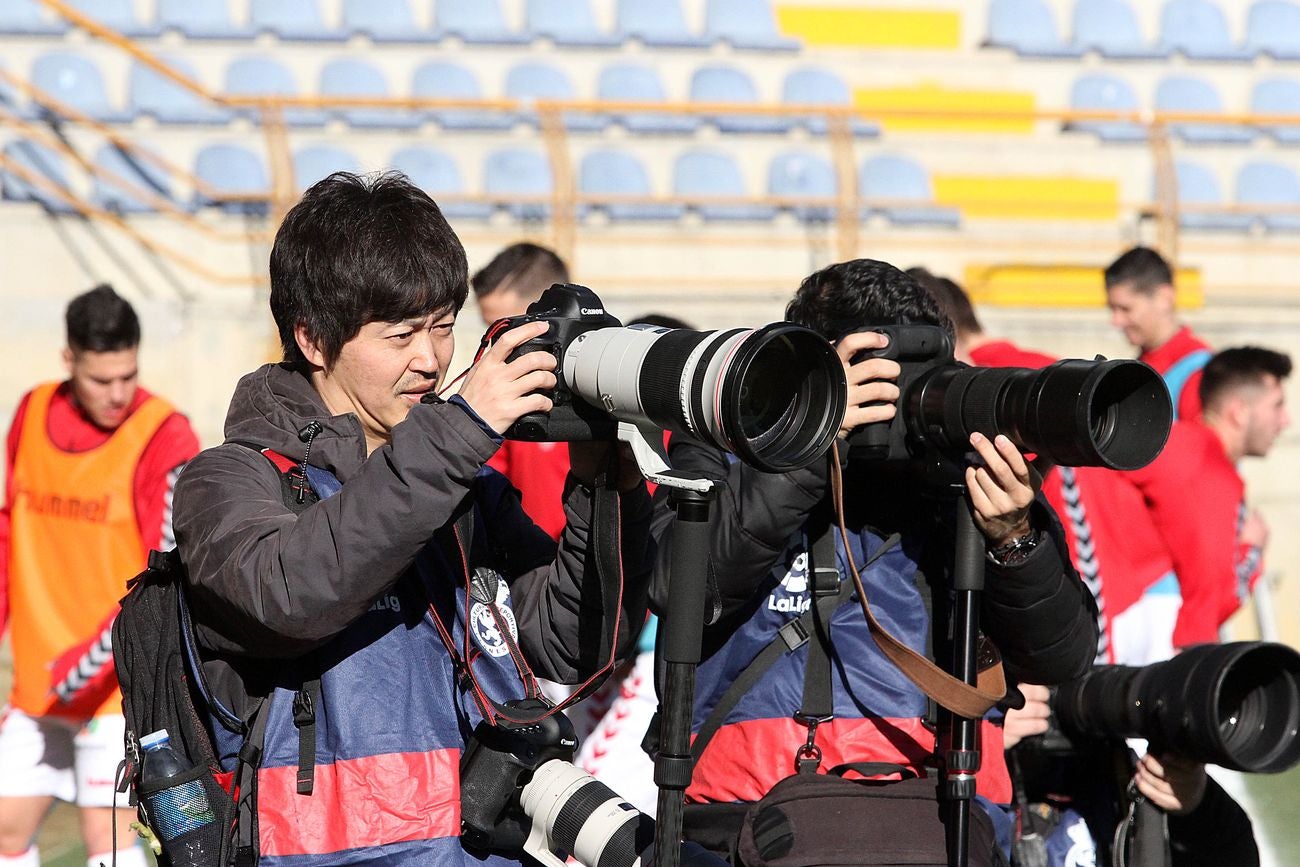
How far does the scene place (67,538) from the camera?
3832 mm

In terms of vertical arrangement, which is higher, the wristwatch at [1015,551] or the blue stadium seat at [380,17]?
the blue stadium seat at [380,17]

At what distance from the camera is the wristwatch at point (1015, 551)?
1940 mm

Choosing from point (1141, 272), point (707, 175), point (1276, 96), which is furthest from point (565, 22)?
point (1141, 272)

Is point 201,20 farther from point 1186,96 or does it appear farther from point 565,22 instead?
point 1186,96

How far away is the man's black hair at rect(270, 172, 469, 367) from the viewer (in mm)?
1716

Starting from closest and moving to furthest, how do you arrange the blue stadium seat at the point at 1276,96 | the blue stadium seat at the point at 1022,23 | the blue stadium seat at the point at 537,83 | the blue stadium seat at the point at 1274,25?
the blue stadium seat at the point at 537,83
the blue stadium seat at the point at 1276,96
the blue stadium seat at the point at 1022,23
the blue stadium seat at the point at 1274,25

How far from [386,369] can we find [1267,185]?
9026 mm

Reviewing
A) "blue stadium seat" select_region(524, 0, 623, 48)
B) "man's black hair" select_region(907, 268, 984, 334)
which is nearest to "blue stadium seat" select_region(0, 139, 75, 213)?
"blue stadium seat" select_region(524, 0, 623, 48)

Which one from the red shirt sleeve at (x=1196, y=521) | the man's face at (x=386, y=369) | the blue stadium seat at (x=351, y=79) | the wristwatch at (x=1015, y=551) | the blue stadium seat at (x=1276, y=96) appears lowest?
the red shirt sleeve at (x=1196, y=521)

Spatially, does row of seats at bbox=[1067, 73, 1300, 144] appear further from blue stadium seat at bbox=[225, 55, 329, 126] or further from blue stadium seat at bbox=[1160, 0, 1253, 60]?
blue stadium seat at bbox=[225, 55, 329, 126]

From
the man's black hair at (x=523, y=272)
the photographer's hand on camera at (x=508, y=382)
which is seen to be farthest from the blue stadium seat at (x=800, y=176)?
the photographer's hand on camera at (x=508, y=382)

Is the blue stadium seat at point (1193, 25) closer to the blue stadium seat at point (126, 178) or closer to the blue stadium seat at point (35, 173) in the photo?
the blue stadium seat at point (126, 178)

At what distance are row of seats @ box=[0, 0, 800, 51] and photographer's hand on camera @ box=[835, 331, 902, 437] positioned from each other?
8630 mm

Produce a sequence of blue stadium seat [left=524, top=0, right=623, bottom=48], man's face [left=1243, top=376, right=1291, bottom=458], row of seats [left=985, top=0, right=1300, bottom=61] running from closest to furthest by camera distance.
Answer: man's face [left=1243, top=376, right=1291, bottom=458] → blue stadium seat [left=524, top=0, right=623, bottom=48] → row of seats [left=985, top=0, right=1300, bottom=61]
